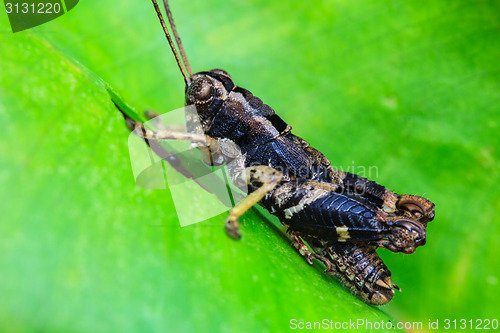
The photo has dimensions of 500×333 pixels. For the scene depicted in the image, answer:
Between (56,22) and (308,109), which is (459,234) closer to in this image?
(308,109)

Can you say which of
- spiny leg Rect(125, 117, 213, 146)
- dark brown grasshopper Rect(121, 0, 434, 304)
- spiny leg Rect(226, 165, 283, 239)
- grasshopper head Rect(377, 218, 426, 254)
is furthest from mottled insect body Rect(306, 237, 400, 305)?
spiny leg Rect(125, 117, 213, 146)

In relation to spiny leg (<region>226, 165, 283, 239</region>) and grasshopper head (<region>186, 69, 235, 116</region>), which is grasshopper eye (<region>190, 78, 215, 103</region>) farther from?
spiny leg (<region>226, 165, 283, 239</region>)

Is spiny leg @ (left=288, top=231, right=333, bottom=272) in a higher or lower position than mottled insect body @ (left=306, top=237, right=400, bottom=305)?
higher

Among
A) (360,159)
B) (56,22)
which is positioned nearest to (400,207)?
(360,159)

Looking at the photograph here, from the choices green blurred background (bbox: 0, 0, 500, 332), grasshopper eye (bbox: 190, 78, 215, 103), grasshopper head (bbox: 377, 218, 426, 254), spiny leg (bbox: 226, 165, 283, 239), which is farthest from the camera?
grasshopper eye (bbox: 190, 78, 215, 103)

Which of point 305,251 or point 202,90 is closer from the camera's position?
point 305,251

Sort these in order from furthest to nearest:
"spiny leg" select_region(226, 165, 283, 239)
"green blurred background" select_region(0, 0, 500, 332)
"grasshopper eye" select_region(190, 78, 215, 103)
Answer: "grasshopper eye" select_region(190, 78, 215, 103) < "spiny leg" select_region(226, 165, 283, 239) < "green blurred background" select_region(0, 0, 500, 332)

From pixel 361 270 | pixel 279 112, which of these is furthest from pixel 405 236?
pixel 279 112

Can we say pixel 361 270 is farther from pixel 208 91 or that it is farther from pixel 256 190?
pixel 208 91
